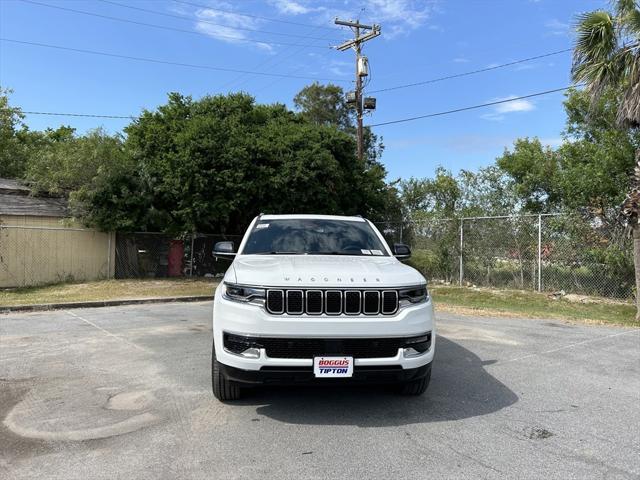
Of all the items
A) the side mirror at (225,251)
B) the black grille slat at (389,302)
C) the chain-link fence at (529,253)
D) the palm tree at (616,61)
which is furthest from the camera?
the chain-link fence at (529,253)

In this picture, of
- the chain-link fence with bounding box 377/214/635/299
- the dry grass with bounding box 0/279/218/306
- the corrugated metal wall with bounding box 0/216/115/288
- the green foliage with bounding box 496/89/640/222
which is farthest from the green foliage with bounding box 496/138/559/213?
the corrugated metal wall with bounding box 0/216/115/288

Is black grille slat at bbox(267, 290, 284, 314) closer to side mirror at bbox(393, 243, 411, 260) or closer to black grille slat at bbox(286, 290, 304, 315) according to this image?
black grille slat at bbox(286, 290, 304, 315)

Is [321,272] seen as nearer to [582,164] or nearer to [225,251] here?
[225,251]

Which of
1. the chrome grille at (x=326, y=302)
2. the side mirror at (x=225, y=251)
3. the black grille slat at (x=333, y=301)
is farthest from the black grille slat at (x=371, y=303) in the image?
the side mirror at (x=225, y=251)

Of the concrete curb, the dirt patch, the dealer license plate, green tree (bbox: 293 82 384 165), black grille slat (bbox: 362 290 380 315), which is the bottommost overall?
the concrete curb

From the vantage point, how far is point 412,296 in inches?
191

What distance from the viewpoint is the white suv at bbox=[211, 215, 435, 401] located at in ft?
14.7

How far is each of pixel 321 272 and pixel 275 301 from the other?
1.71 feet

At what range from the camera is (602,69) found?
12.0 metres

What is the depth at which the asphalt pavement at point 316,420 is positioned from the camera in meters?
3.84

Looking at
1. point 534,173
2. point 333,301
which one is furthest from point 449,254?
point 333,301

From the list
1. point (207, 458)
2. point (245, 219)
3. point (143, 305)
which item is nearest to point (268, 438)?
point (207, 458)

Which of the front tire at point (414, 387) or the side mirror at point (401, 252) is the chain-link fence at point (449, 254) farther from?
the front tire at point (414, 387)

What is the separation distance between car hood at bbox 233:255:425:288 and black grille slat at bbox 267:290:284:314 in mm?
67
